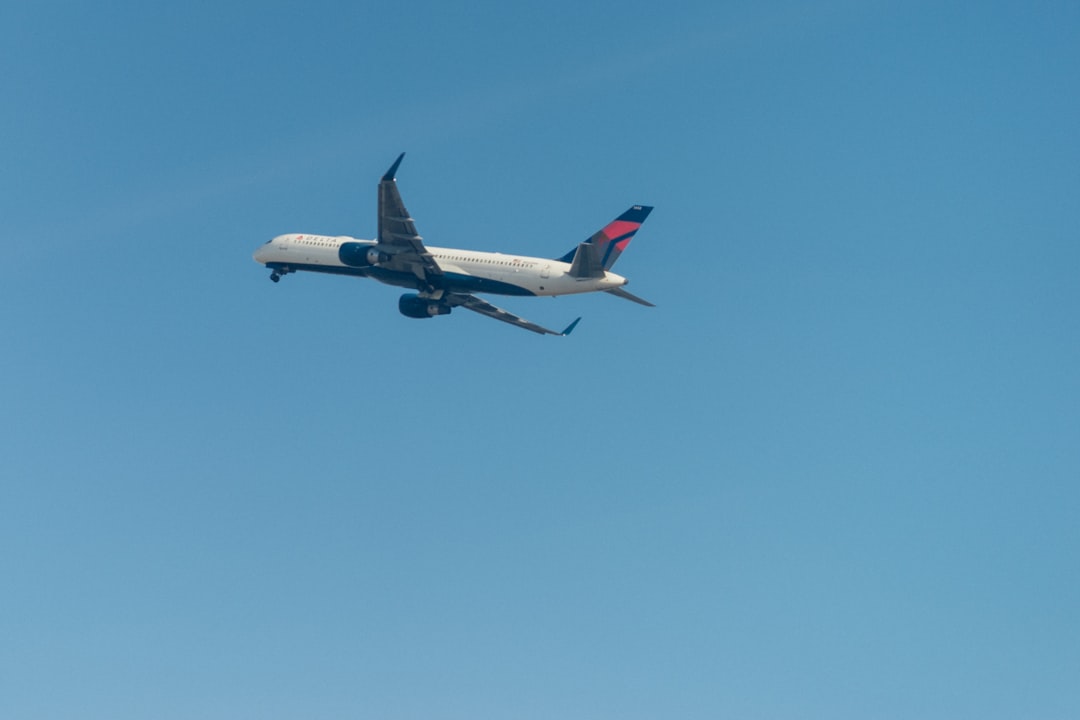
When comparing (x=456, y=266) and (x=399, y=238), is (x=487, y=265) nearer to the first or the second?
(x=456, y=266)

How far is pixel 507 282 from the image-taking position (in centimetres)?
9425

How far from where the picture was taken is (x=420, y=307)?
99.2 meters

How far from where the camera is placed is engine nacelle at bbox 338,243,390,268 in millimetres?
95500

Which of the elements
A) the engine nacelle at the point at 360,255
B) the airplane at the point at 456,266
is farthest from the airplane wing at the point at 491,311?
the engine nacelle at the point at 360,255

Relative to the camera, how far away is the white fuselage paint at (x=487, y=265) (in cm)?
9212

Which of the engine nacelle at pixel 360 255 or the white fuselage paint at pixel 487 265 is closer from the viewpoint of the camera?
the white fuselage paint at pixel 487 265

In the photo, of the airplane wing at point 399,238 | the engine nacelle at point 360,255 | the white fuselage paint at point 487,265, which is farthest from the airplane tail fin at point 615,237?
the engine nacelle at point 360,255

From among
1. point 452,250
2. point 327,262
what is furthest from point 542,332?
point 327,262

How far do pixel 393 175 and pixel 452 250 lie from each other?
10.5 meters

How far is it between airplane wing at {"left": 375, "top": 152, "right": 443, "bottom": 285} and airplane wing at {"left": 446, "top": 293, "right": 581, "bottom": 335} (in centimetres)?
353

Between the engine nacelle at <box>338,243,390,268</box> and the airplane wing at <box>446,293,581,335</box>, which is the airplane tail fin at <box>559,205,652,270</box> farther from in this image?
the engine nacelle at <box>338,243,390,268</box>

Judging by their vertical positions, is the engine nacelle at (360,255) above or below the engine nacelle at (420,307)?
above

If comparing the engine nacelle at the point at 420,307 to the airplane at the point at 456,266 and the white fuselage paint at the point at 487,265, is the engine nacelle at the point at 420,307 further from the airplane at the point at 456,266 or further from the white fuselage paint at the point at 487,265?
the white fuselage paint at the point at 487,265

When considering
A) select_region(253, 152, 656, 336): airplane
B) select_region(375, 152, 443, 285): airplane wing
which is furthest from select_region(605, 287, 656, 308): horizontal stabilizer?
select_region(375, 152, 443, 285): airplane wing
